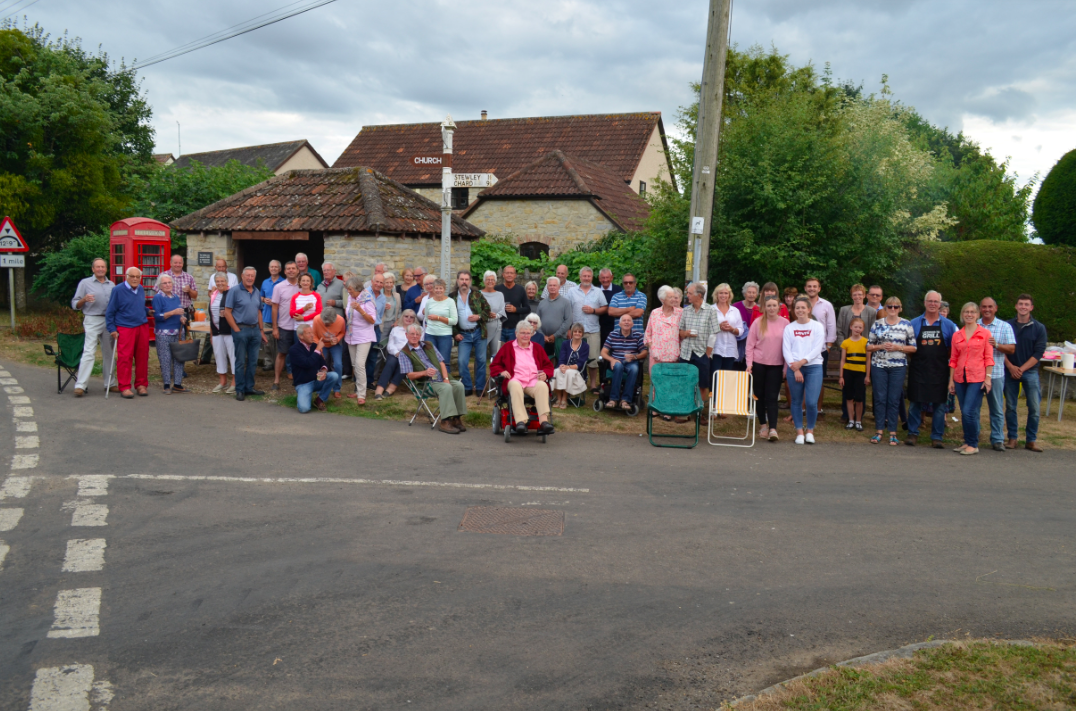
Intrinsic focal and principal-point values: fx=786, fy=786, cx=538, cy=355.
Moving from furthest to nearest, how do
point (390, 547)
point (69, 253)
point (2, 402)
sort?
point (69, 253)
point (2, 402)
point (390, 547)

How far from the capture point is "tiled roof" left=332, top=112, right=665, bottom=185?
31.4 m

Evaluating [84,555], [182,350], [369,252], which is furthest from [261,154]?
[84,555]

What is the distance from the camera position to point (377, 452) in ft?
30.6

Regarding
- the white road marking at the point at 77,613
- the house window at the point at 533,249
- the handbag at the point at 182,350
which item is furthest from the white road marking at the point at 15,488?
the house window at the point at 533,249

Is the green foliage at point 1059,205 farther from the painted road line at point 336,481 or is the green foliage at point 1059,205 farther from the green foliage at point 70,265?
the green foliage at point 70,265

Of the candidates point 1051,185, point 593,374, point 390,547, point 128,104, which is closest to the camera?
point 390,547

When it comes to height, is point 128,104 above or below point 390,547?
above

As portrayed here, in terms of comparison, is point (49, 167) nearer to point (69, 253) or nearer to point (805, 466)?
point (69, 253)

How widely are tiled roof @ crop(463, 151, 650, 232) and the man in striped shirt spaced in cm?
1335

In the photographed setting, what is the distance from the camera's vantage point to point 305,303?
41.3 ft

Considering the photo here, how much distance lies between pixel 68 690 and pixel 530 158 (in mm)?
29160

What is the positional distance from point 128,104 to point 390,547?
119 feet

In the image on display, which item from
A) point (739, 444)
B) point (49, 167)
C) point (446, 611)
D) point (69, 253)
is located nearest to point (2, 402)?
point (446, 611)

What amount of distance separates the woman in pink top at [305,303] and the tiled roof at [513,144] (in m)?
17.8
